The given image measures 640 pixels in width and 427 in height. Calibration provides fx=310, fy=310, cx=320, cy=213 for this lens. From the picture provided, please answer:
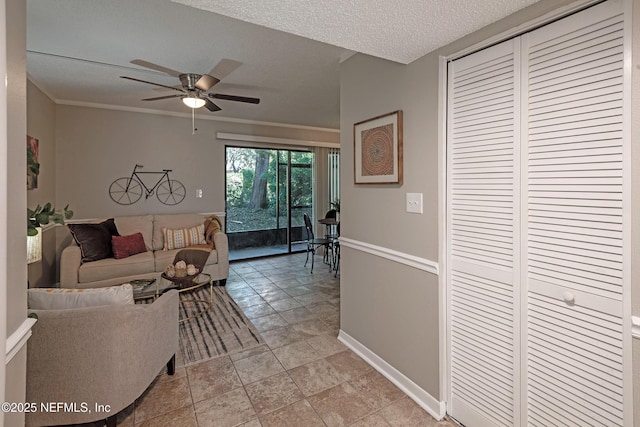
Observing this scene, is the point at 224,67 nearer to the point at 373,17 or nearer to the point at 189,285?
the point at 373,17

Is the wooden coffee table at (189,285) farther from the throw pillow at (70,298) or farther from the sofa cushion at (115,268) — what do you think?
the throw pillow at (70,298)

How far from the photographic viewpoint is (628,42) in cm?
113

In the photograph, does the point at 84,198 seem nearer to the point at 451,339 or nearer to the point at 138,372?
the point at 138,372

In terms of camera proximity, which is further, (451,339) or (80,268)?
(80,268)

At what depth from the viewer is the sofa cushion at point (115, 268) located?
3572 millimetres

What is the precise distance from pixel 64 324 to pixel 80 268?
2.51 metres

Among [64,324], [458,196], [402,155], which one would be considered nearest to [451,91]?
[402,155]

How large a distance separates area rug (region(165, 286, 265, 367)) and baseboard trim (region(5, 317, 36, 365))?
A: 143 cm

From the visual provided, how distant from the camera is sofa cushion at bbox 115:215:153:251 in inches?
169

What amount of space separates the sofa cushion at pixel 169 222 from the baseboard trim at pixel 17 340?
3.44 meters

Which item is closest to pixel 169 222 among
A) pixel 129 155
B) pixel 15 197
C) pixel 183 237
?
pixel 183 237

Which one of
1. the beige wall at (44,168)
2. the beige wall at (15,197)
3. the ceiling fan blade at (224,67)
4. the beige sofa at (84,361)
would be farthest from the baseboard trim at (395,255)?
the beige wall at (44,168)

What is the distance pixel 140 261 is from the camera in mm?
3863

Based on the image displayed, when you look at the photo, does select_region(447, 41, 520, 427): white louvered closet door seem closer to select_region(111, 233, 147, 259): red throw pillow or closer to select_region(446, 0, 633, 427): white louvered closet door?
select_region(446, 0, 633, 427): white louvered closet door
